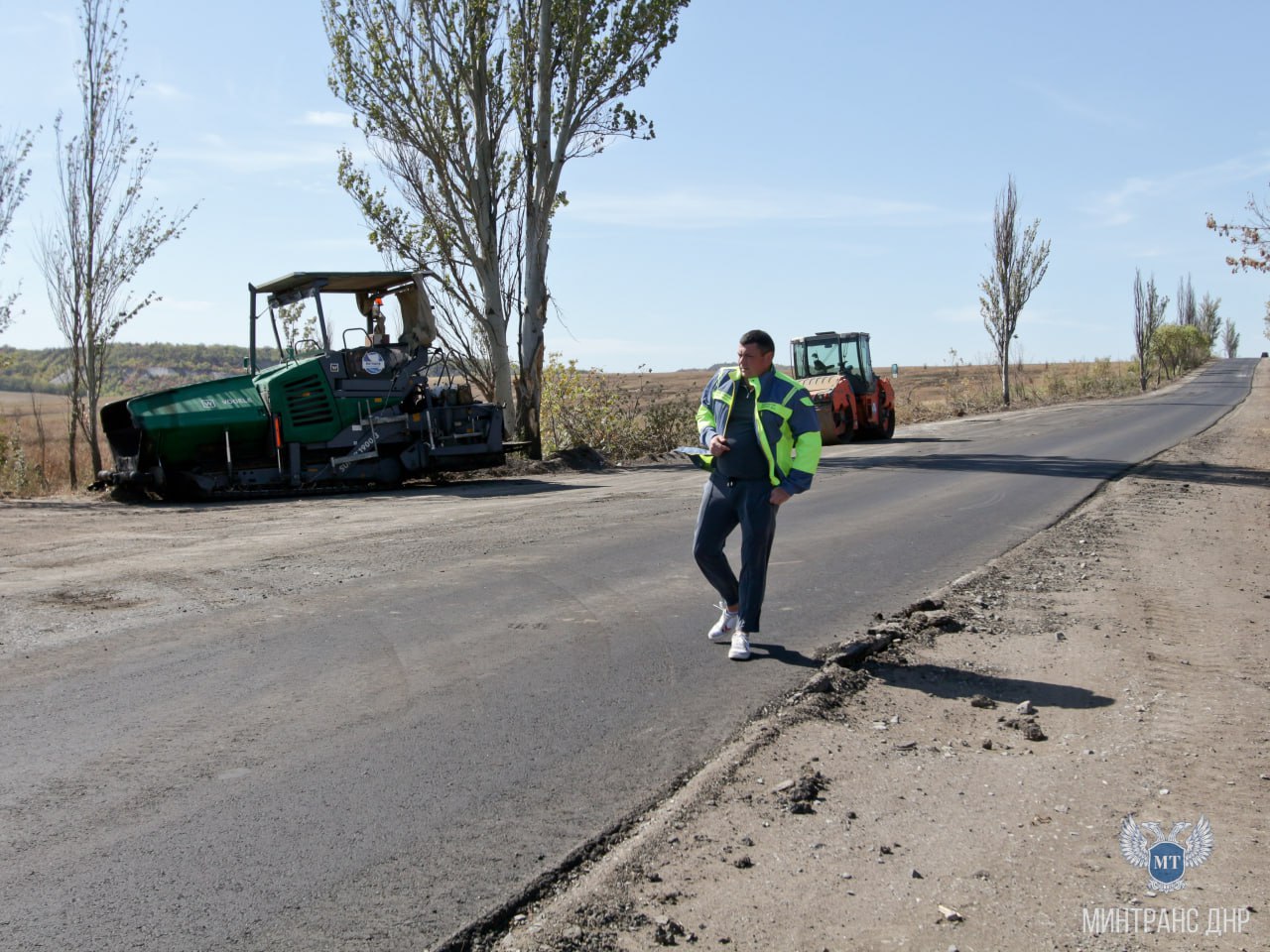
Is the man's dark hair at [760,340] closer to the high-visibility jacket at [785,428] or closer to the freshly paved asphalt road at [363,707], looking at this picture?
the high-visibility jacket at [785,428]

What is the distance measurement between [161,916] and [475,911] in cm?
92

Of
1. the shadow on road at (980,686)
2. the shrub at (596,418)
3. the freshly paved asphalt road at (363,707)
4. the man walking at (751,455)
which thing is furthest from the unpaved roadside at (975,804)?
the shrub at (596,418)

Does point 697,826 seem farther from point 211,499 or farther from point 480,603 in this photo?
point 211,499

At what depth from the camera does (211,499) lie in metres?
15.2

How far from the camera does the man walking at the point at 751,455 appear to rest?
6.41 meters

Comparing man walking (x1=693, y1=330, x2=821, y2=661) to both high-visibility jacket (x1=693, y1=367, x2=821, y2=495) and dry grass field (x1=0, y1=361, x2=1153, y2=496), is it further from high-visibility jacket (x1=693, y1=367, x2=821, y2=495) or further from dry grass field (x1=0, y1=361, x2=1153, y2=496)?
dry grass field (x1=0, y1=361, x2=1153, y2=496)

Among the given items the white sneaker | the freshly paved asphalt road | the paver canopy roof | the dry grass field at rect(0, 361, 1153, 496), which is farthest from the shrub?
the white sneaker

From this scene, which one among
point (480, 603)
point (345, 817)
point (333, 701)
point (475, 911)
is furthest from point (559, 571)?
point (475, 911)

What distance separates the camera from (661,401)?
28.0m

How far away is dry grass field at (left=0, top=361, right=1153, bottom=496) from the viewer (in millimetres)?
17672

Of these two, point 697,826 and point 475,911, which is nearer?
point 475,911

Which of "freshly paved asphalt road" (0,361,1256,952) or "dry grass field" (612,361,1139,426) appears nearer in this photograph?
"freshly paved asphalt road" (0,361,1256,952)

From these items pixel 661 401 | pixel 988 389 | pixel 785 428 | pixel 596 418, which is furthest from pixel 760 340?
pixel 988 389

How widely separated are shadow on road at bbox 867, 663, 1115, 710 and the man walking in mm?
855
